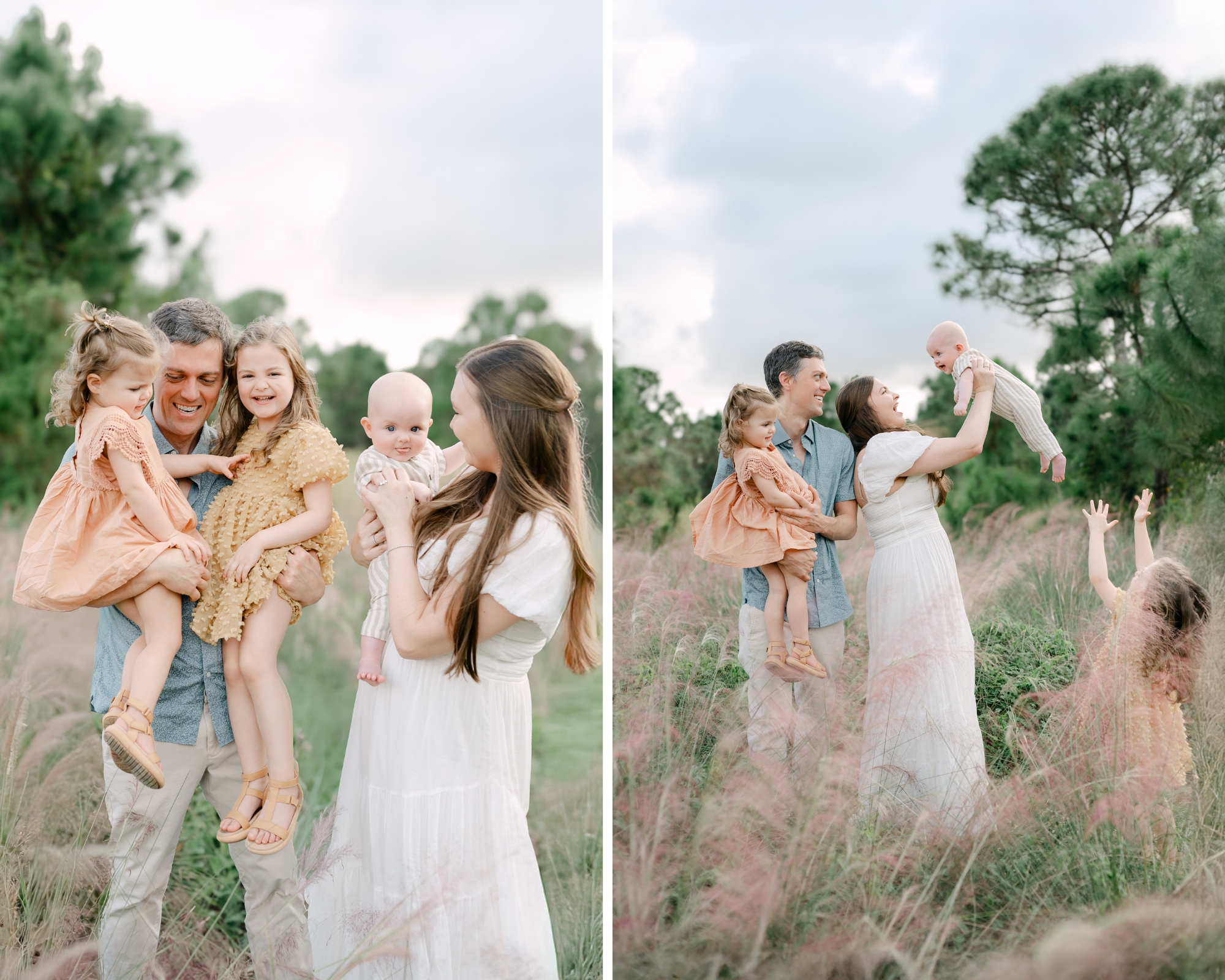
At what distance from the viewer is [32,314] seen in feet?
26.5

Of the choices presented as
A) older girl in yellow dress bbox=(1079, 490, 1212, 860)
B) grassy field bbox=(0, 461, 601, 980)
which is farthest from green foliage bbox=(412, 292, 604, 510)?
older girl in yellow dress bbox=(1079, 490, 1212, 860)

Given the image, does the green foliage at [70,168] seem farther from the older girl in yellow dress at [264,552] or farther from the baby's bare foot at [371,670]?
the baby's bare foot at [371,670]

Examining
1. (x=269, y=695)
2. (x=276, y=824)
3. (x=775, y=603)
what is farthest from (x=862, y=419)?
(x=276, y=824)

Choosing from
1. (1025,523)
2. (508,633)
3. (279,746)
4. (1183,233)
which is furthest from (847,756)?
(1183,233)

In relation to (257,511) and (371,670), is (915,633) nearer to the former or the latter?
(371,670)

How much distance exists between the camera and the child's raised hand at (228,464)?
8.38 ft

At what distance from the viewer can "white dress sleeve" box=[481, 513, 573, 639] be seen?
88.6 inches

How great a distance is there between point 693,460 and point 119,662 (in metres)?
4.99

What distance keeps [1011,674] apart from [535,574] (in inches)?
111

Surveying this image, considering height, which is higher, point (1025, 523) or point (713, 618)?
point (1025, 523)

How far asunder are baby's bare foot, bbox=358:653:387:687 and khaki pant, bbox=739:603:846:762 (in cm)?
145

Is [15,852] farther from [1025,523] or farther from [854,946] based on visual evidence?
[1025,523]

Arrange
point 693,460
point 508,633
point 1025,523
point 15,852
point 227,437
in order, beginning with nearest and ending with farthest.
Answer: point 508,633 < point 227,437 < point 15,852 < point 1025,523 < point 693,460

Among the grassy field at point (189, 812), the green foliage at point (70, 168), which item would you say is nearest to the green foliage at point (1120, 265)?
the grassy field at point (189, 812)
